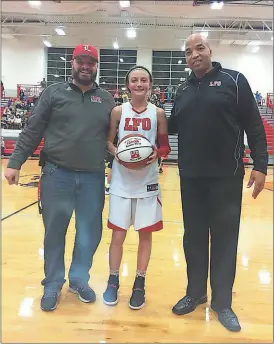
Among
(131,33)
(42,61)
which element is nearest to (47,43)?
(42,61)

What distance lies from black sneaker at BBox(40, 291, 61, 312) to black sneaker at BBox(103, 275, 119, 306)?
11.0 inches

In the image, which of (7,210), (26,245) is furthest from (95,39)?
(26,245)

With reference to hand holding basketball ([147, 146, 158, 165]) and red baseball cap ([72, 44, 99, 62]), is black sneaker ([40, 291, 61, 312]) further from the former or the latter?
red baseball cap ([72, 44, 99, 62])

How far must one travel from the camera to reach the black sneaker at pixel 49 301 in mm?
2069

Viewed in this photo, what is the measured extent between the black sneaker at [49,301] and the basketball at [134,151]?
0.85 meters

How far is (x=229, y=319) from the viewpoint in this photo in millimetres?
1965

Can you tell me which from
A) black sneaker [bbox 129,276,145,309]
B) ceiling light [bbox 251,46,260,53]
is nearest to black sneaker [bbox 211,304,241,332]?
black sneaker [bbox 129,276,145,309]

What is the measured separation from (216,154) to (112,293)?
1007 millimetres

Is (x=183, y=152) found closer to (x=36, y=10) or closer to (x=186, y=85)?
(x=186, y=85)

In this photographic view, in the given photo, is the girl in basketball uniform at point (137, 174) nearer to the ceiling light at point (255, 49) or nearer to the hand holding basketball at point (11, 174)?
the hand holding basketball at point (11, 174)

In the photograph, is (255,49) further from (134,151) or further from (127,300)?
(127,300)

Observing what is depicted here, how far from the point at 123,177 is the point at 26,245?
1499 mm

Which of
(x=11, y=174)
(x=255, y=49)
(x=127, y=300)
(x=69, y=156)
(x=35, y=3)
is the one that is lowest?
(x=127, y=300)

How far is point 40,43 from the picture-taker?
64.8 feet
